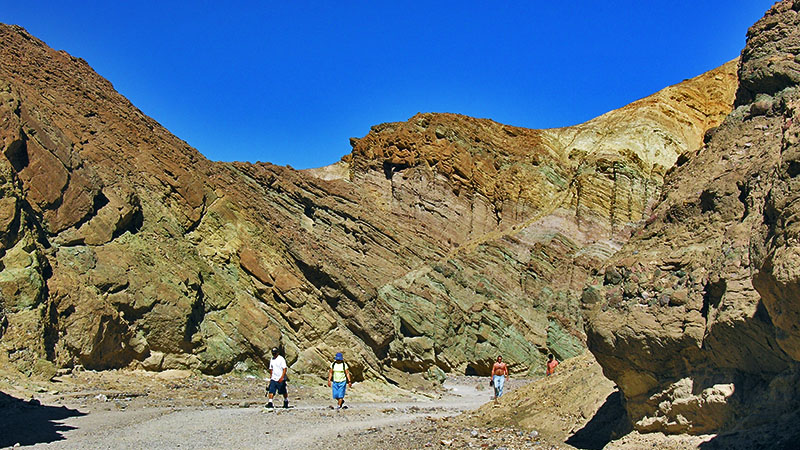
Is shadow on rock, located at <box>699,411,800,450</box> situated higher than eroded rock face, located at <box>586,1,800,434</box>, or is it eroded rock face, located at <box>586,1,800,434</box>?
eroded rock face, located at <box>586,1,800,434</box>

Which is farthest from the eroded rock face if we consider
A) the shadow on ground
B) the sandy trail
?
the shadow on ground

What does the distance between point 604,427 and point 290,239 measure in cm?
1743

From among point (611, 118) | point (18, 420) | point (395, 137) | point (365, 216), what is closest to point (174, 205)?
point (18, 420)

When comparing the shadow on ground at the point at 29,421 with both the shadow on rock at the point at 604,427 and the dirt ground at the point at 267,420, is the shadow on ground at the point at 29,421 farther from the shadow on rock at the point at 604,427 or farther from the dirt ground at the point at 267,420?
the shadow on rock at the point at 604,427

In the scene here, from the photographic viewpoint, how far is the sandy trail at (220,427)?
8.75 meters

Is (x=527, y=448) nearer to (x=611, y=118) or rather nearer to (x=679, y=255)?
Result: (x=679, y=255)

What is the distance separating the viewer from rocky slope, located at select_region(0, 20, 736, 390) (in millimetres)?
15727

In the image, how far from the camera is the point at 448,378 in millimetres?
29609

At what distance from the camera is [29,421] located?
9.41 meters

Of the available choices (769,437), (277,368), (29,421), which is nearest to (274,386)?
(277,368)

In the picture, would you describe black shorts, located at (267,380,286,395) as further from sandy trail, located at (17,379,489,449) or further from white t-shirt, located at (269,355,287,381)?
sandy trail, located at (17,379,489,449)

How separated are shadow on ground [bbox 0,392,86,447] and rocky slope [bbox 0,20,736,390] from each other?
8.21 feet

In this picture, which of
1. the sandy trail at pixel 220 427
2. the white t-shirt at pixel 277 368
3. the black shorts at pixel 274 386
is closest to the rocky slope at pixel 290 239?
the sandy trail at pixel 220 427

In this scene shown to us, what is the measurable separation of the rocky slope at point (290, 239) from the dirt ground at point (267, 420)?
70.5 inches
